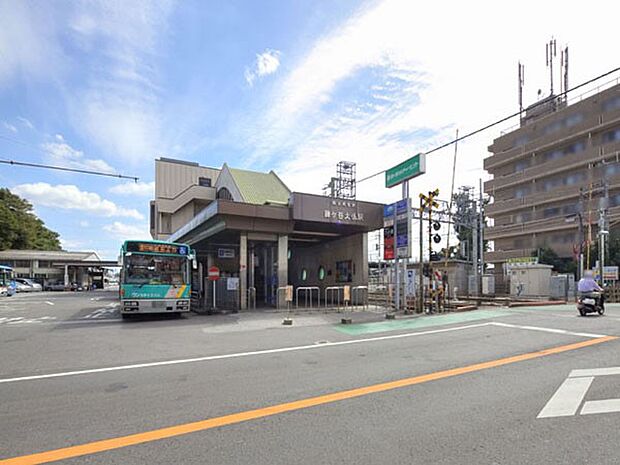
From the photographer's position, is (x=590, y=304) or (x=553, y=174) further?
(x=553, y=174)

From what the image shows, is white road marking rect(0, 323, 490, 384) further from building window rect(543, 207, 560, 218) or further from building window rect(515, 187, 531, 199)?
building window rect(515, 187, 531, 199)

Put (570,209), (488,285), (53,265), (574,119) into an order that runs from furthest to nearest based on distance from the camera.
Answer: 1. (53,265)
2. (574,119)
3. (570,209)
4. (488,285)

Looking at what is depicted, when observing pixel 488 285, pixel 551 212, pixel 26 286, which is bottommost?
pixel 26 286

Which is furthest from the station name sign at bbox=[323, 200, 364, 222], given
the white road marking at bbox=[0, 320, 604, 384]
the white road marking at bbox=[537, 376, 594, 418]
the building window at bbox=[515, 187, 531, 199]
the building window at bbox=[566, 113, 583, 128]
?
the building window at bbox=[515, 187, 531, 199]

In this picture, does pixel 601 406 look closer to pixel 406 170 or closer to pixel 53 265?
pixel 406 170

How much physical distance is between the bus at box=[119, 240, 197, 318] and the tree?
5680cm

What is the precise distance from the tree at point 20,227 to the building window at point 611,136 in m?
77.4

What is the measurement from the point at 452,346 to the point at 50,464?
7700 mm

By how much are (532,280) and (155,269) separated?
86.6 ft

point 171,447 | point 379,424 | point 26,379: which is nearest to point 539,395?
point 379,424

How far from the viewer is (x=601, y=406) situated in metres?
4.72

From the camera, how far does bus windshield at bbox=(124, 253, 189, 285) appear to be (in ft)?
48.2

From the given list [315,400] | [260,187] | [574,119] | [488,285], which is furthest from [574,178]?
[315,400]

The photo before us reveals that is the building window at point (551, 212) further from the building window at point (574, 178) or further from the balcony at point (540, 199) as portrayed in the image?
the building window at point (574, 178)
